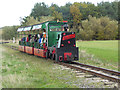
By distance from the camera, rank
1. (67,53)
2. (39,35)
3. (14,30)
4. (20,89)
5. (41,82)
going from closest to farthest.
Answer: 1. (20,89)
2. (41,82)
3. (67,53)
4. (39,35)
5. (14,30)

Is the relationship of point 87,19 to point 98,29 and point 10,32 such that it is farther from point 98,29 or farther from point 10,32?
point 10,32

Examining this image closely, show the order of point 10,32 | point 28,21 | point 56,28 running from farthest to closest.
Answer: point 10,32 → point 28,21 → point 56,28

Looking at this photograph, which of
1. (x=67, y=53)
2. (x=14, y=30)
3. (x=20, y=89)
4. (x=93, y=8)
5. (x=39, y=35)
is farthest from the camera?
(x=93, y=8)

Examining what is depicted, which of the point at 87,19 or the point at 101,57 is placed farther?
the point at 87,19

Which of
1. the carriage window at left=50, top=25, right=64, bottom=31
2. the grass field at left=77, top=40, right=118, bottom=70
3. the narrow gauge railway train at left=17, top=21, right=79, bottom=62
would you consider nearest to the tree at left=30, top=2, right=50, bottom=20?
the grass field at left=77, top=40, right=118, bottom=70

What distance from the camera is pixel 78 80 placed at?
9.12m

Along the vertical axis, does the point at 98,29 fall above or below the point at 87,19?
below

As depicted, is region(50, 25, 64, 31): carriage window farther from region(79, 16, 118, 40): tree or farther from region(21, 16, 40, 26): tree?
region(79, 16, 118, 40): tree

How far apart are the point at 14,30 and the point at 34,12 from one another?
22136mm

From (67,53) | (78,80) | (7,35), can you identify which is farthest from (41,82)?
(7,35)

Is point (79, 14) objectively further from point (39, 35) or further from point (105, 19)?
point (39, 35)

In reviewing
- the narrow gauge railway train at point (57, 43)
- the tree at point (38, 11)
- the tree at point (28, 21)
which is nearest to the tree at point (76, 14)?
the tree at point (38, 11)

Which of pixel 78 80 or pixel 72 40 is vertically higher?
pixel 72 40

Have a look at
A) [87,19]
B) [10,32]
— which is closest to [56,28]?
[10,32]
